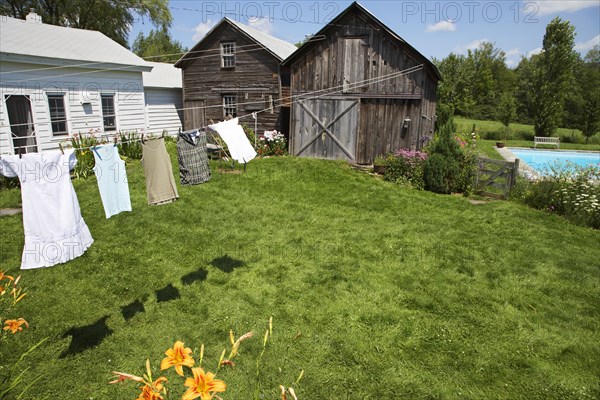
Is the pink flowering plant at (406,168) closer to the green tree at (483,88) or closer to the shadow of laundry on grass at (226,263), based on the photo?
the shadow of laundry on grass at (226,263)

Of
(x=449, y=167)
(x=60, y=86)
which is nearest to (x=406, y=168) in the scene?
(x=449, y=167)

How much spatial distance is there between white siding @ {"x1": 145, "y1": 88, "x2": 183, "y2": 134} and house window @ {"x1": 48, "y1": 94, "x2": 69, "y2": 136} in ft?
17.3

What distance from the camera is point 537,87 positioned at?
2922cm

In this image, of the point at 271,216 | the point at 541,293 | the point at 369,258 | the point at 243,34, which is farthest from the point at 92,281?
the point at 243,34

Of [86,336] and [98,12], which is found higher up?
[98,12]

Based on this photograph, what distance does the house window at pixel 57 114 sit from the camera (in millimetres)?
14703

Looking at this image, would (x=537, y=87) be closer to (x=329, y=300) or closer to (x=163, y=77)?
(x=163, y=77)

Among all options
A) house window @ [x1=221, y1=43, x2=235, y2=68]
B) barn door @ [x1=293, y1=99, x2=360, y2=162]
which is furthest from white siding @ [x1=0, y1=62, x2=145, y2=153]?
barn door @ [x1=293, y1=99, x2=360, y2=162]

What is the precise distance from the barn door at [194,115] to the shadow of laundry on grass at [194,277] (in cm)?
1543

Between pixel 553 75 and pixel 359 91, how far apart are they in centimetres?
2096

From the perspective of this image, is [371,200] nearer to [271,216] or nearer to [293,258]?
[271,216]

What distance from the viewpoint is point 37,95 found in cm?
1407

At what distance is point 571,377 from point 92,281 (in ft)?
24.0

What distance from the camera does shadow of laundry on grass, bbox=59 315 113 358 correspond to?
5.08m
